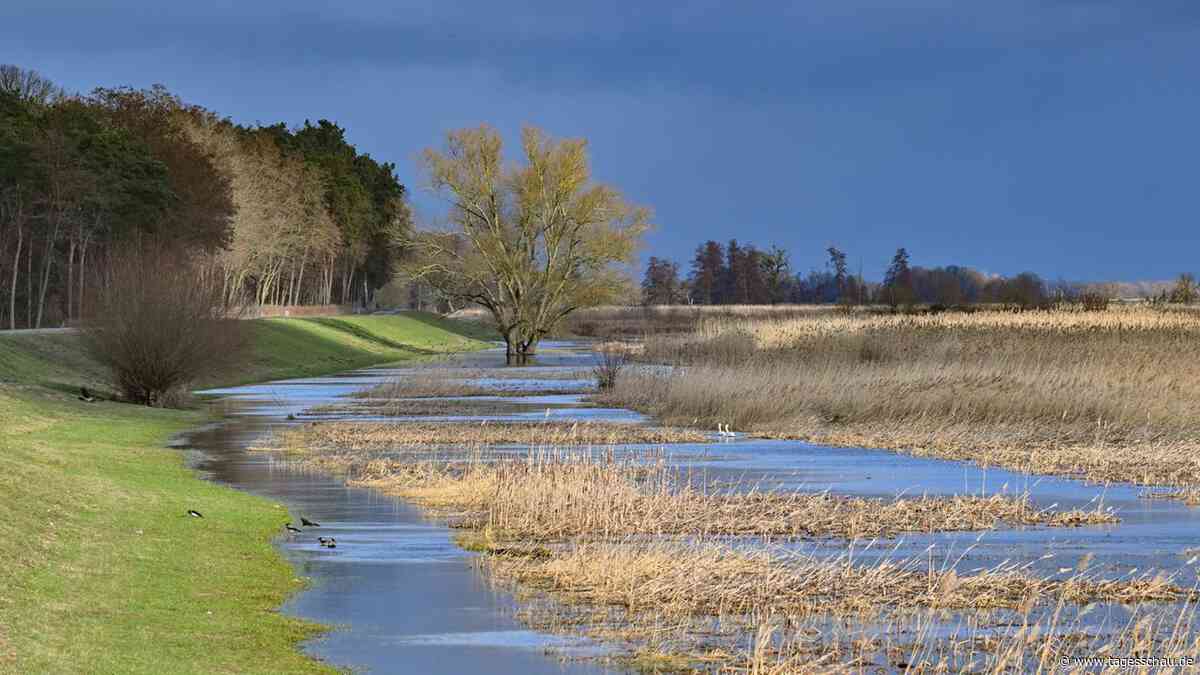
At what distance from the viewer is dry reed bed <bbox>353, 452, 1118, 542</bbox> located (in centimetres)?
2261

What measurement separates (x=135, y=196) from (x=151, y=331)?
4286cm

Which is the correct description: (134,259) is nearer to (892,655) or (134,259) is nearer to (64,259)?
(892,655)

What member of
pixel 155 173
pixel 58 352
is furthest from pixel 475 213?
pixel 58 352

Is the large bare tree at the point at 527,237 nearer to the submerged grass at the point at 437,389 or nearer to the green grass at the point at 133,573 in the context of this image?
the submerged grass at the point at 437,389

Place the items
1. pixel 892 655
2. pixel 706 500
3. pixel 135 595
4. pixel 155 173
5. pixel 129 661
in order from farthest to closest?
pixel 155 173 < pixel 706 500 < pixel 135 595 < pixel 892 655 < pixel 129 661

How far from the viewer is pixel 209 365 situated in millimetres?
53375

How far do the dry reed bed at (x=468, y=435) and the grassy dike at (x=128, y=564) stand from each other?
3.97 m

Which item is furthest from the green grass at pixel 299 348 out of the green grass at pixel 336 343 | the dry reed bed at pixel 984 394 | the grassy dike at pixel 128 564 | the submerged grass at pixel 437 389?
the dry reed bed at pixel 984 394

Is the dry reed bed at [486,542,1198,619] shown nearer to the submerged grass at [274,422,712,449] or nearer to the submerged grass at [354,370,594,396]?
the submerged grass at [274,422,712,449]

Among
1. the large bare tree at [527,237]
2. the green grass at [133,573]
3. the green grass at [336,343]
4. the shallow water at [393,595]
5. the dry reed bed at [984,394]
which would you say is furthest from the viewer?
the large bare tree at [527,237]

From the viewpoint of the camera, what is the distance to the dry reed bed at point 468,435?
1474 inches

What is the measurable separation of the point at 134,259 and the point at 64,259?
2040 inches

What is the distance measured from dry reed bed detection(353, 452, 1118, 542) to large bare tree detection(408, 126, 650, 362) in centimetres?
6962

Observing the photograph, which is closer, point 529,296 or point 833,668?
point 833,668
